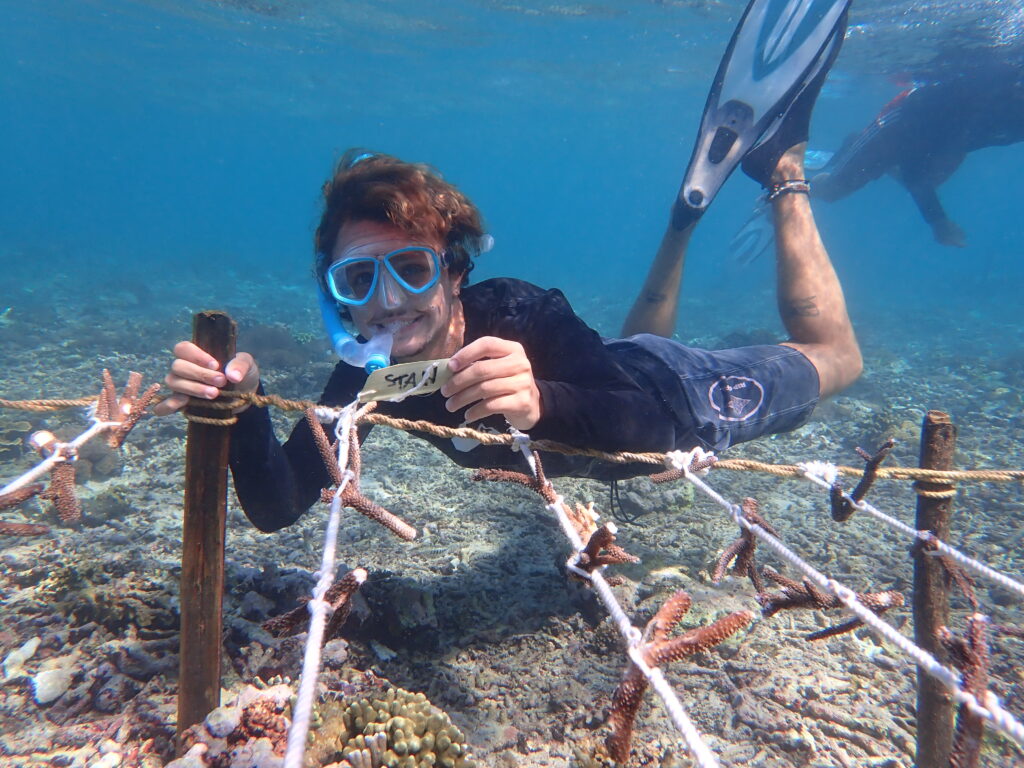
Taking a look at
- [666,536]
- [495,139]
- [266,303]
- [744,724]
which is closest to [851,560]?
[666,536]

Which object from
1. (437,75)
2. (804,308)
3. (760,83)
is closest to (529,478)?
(804,308)

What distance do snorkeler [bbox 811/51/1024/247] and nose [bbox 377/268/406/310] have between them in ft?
57.7

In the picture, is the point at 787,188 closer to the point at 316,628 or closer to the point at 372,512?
the point at 372,512

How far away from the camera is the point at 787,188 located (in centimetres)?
548

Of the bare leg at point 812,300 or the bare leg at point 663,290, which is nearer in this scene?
the bare leg at point 812,300

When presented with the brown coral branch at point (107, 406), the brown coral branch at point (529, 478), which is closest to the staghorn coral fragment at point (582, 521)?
the brown coral branch at point (529, 478)

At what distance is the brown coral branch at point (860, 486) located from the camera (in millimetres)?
2357

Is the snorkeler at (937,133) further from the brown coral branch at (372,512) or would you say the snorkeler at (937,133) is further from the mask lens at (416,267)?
the brown coral branch at (372,512)

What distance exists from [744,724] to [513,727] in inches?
54.6

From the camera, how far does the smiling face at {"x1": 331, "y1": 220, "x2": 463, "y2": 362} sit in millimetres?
2729

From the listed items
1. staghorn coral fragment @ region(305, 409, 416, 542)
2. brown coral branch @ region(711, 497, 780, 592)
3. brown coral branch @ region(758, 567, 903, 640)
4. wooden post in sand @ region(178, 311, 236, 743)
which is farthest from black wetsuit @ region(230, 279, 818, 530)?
brown coral branch @ region(758, 567, 903, 640)

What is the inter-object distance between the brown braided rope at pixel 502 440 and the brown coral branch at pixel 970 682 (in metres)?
0.92

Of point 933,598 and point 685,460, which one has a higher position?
point 685,460

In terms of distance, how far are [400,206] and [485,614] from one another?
2.74 metres
